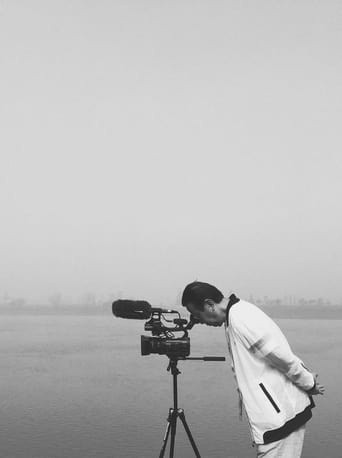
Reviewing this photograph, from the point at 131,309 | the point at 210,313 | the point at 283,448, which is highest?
the point at 210,313

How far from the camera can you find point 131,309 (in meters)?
2.67

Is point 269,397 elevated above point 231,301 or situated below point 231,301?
below

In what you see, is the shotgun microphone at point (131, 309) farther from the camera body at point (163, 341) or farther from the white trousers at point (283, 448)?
the white trousers at point (283, 448)

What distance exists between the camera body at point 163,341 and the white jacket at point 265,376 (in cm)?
84

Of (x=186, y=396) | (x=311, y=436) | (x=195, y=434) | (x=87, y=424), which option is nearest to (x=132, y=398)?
(x=186, y=396)

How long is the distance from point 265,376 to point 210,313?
299mm

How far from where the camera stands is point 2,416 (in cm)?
636

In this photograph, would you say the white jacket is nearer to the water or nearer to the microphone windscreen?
the microphone windscreen

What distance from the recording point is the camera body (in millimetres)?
2736

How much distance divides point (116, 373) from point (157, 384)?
250 cm

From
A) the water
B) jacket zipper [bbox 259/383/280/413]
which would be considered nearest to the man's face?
jacket zipper [bbox 259/383/280/413]

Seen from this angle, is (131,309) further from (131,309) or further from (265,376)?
(265,376)

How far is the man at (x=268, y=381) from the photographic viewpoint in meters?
1.85

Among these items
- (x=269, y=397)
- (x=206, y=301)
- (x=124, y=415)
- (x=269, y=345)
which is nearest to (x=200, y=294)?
(x=206, y=301)
